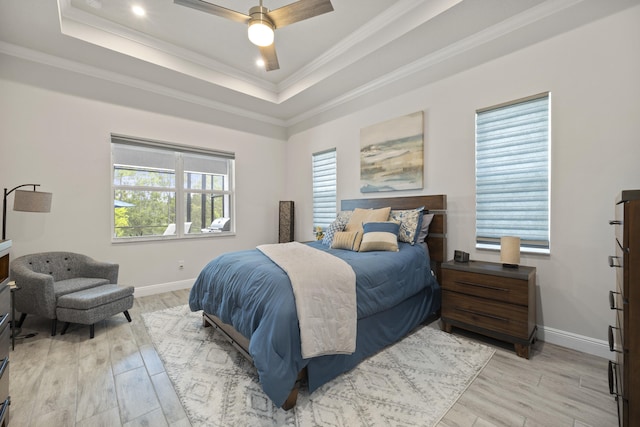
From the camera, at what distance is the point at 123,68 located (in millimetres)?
3482

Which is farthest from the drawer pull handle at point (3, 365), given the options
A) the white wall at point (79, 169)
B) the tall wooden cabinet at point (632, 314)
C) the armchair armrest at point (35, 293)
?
the tall wooden cabinet at point (632, 314)

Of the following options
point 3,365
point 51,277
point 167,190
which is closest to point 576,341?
point 3,365

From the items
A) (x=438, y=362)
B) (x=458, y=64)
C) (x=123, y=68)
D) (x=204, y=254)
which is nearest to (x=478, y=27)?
(x=458, y=64)

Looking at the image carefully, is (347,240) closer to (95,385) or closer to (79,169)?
(95,385)

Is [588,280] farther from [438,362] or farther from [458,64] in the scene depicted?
[458,64]

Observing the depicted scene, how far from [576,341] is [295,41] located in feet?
13.7

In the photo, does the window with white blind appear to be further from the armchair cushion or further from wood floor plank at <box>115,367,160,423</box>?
wood floor plank at <box>115,367,160,423</box>

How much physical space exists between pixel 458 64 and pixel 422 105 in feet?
1.84

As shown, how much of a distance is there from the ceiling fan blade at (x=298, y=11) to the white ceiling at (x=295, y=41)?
0.72 meters

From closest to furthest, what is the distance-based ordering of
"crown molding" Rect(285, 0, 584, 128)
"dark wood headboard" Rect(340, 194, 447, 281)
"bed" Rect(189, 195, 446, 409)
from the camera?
"bed" Rect(189, 195, 446, 409)
"crown molding" Rect(285, 0, 584, 128)
"dark wood headboard" Rect(340, 194, 447, 281)

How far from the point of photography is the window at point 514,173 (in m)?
2.60

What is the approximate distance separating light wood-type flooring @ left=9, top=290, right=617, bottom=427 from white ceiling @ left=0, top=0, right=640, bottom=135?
2875 millimetres

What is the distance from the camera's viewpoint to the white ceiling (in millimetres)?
2492

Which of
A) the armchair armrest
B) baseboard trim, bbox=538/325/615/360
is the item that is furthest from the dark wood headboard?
the armchair armrest
